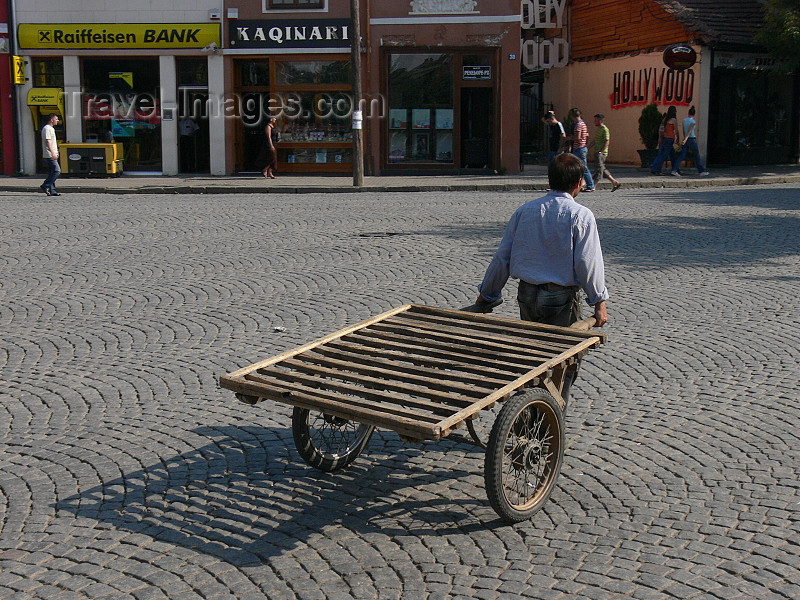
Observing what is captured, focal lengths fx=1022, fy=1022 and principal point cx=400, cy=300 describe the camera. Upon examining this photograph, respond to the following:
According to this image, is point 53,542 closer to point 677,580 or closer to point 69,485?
point 69,485

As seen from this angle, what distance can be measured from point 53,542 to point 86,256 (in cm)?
848

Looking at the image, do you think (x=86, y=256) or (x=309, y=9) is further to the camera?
(x=309, y=9)

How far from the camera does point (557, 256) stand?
5.50 m

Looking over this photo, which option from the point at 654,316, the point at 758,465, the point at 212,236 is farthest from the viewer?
the point at 212,236

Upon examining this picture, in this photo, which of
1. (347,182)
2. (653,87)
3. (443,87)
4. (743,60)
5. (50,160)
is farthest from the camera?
(653,87)

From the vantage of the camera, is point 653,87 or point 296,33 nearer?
point 296,33

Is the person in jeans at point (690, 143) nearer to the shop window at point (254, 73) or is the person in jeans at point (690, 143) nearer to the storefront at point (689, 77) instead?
the storefront at point (689, 77)

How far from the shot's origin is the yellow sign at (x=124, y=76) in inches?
1109

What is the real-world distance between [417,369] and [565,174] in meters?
1.47

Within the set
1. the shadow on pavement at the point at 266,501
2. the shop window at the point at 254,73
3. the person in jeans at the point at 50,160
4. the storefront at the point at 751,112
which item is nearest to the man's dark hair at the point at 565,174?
the shadow on pavement at the point at 266,501

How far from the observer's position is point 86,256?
12.5 meters

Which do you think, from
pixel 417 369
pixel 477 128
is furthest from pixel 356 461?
pixel 477 128

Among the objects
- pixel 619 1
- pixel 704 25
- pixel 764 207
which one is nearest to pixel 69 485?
pixel 764 207

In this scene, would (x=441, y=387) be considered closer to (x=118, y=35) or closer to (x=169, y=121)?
(x=169, y=121)
